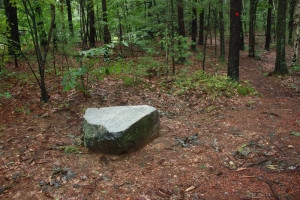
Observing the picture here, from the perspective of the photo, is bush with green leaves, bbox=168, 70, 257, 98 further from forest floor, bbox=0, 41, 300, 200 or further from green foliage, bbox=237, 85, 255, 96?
forest floor, bbox=0, 41, 300, 200

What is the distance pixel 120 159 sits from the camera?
12.7 feet

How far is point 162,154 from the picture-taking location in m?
4.02

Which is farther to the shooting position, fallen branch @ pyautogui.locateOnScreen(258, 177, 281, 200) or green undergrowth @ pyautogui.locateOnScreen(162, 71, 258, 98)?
green undergrowth @ pyautogui.locateOnScreen(162, 71, 258, 98)

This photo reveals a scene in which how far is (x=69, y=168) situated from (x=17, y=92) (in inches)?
179

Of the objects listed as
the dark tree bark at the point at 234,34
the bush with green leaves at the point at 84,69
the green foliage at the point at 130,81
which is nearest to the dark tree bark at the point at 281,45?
the dark tree bark at the point at 234,34

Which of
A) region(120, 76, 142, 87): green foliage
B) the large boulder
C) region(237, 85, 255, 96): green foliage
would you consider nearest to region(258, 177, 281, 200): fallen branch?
the large boulder

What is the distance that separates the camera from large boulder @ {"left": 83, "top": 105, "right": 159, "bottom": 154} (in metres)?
3.88

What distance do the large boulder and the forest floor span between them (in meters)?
0.19

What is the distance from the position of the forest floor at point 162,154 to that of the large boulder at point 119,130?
19 centimetres

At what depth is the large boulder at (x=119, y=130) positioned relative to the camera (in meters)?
3.88

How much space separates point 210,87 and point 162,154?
4751 mm

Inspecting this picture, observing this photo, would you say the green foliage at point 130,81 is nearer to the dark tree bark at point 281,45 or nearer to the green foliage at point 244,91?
the green foliage at point 244,91

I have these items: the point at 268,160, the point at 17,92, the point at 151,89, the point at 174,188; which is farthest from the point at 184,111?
the point at 17,92

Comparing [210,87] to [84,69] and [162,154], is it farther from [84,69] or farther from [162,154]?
[84,69]
